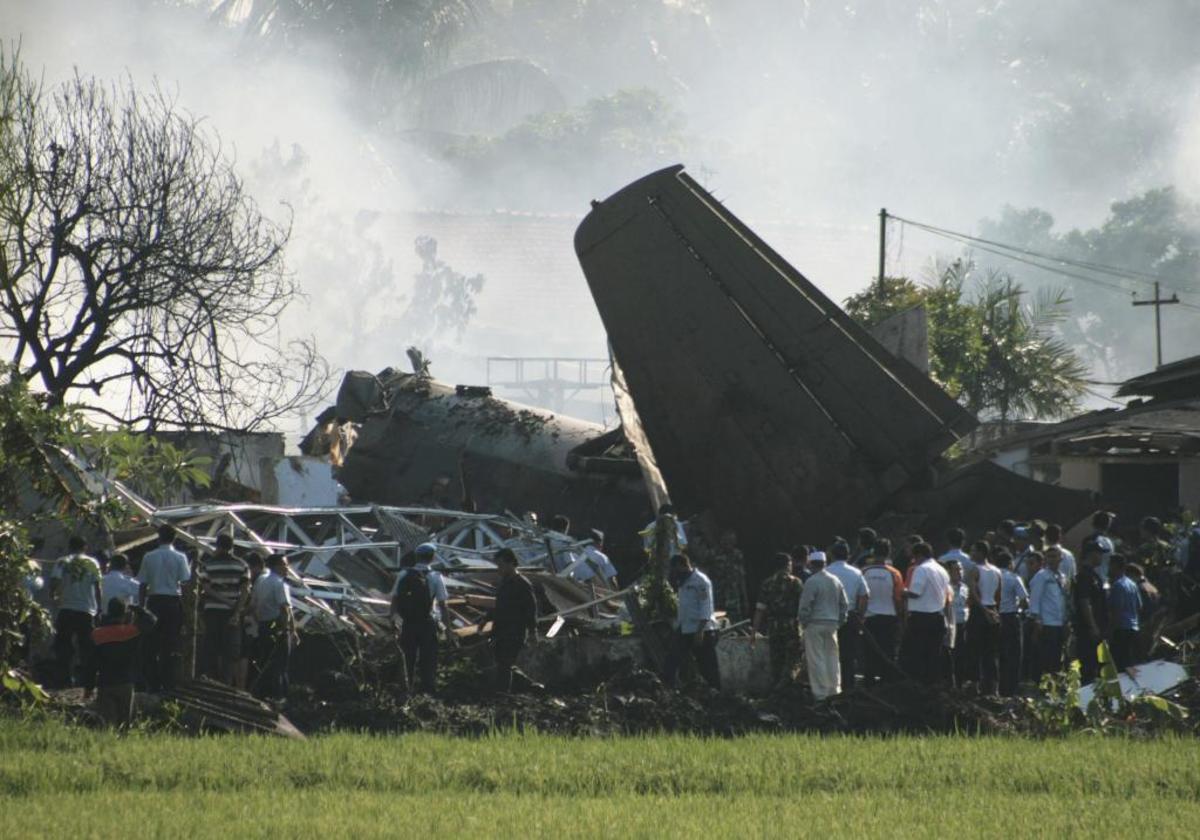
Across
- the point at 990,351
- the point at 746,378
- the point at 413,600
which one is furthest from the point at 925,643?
the point at 990,351

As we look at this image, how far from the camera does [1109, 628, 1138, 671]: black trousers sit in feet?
56.1

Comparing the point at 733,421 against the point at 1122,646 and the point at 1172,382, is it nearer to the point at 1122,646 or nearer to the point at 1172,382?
the point at 1122,646

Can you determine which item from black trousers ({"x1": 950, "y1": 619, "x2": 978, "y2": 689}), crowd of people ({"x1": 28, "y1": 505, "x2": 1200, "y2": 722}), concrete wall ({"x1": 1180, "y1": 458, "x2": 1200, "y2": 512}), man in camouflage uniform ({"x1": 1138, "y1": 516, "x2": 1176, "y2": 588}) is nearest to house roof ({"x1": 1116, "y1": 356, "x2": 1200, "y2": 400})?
concrete wall ({"x1": 1180, "y1": 458, "x2": 1200, "y2": 512})

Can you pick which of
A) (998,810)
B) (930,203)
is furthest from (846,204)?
(998,810)

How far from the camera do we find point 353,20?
504 feet

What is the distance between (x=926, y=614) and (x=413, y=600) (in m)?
5.18

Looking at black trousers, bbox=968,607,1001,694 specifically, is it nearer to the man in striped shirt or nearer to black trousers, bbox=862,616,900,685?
black trousers, bbox=862,616,900,685

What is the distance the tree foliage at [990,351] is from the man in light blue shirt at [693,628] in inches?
953

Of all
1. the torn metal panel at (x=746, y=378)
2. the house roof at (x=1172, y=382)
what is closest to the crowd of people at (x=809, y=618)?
the torn metal panel at (x=746, y=378)

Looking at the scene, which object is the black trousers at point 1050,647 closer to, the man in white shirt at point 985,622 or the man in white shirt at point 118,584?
the man in white shirt at point 985,622

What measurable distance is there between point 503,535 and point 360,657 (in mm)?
7649

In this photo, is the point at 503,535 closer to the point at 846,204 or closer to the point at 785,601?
the point at 785,601

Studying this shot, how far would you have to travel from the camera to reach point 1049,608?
56.2 ft

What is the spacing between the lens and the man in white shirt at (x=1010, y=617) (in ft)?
57.4
